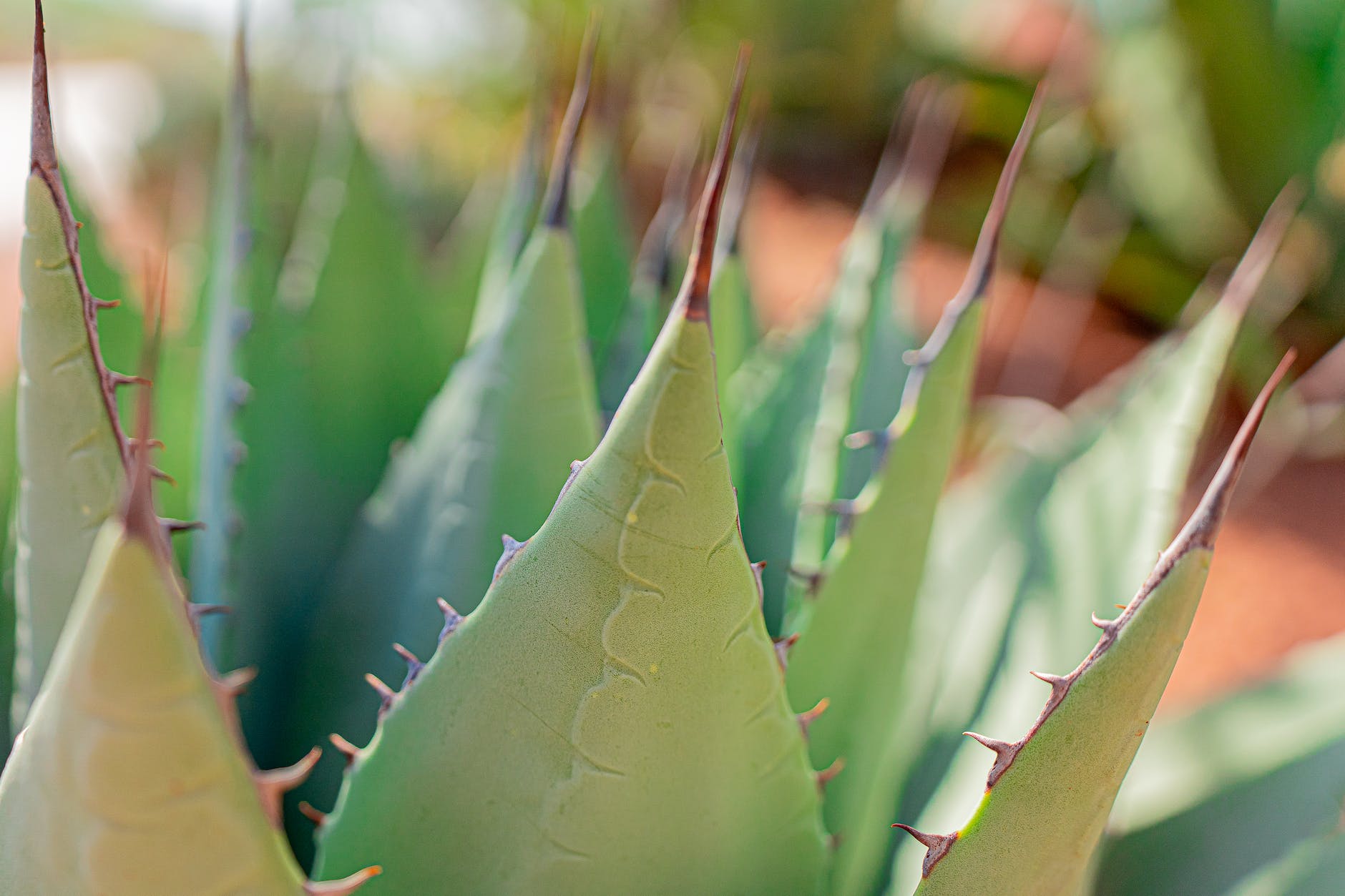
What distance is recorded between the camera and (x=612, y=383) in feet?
1.88

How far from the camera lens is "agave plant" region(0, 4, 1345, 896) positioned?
0.26 metres

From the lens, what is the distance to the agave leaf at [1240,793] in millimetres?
510

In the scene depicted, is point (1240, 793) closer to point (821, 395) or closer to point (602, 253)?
point (821, 395)

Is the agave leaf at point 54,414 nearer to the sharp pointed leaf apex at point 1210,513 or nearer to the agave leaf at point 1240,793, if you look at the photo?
the sharp pointed leaf apex at point 1210,513

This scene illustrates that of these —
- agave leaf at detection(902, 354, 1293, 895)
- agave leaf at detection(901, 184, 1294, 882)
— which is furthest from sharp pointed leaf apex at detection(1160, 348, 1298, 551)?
agave leaf at detection(901, 184, 1294, 882)

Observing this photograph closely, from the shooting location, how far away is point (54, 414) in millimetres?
344

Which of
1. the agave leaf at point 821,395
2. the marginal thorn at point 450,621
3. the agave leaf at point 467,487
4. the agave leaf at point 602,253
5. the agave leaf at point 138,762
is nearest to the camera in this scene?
the agave leaf at point 138,762

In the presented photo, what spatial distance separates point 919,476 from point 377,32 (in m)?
1.47

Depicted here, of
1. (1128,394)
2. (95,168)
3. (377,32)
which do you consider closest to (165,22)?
(95,168)

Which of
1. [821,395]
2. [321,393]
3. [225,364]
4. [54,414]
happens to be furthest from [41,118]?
[821,395]

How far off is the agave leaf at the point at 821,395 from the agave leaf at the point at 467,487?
13 centimetres

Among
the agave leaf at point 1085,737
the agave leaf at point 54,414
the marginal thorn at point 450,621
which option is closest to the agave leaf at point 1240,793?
the agave leaf at point 1085,737

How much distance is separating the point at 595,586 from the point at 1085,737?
15 centimetres

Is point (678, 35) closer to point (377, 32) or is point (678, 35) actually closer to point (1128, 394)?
point (377, 32)
